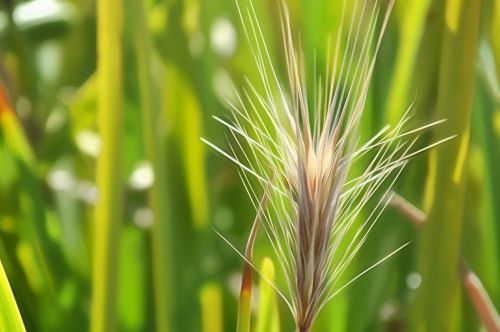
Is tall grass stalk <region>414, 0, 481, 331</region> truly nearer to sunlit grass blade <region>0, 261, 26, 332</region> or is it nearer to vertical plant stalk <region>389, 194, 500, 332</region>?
vertical plant stalk <region>389, 194, 500, 332</region>

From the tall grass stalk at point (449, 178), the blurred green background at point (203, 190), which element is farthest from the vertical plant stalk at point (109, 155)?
the tall grass stalk at point (449, 178)

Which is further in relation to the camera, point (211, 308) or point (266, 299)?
point (211, 308)

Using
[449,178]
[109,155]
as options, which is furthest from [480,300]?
[109,155]

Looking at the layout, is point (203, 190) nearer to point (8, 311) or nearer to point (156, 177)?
point (156, 177)

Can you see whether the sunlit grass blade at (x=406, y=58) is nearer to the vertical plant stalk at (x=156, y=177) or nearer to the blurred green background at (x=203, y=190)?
the blurred green background at (x=203, y=190)

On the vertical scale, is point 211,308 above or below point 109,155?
below

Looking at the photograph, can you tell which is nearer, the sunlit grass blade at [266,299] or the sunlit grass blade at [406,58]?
the sunlit grass blade at [266,299]

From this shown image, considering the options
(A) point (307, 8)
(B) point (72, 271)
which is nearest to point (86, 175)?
(B) point (72, 271)
